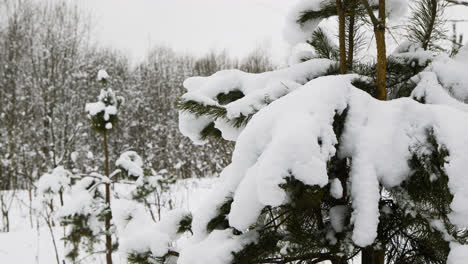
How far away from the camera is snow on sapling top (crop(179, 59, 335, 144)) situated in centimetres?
138

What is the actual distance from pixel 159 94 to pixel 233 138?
2391 cm

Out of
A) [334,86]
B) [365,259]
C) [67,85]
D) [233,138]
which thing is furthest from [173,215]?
[67,85]

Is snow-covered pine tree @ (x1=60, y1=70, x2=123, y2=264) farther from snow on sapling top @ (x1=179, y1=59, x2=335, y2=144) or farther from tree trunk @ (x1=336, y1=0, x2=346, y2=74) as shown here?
tree trunk @ (x1=336, y1=0, x2=346, y2=74)

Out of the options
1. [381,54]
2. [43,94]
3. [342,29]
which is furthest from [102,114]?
[43,94]

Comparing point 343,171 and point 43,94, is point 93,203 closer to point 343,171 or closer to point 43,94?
point 343,171

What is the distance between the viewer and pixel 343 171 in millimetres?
1175

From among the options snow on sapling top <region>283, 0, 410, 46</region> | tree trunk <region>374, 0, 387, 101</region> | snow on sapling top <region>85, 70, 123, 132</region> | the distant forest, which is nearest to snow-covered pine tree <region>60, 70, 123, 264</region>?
snow on sapling top <region>85, 70, 123, 132</region>

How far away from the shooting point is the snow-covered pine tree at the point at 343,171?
85 cm

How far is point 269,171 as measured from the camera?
828 mm

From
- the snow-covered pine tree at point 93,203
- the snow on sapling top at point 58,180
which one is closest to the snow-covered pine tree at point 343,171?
the snow-covered pine tree at point 93,203

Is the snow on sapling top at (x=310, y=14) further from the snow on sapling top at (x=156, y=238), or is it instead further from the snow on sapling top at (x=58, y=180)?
the snow on sapling top at (x=58, y=180)

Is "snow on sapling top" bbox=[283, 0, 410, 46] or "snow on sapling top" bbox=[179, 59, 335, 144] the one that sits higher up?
"snow on sapling top" bbox=[283, 0, 410, 46]

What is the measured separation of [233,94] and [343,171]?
2.52 ft

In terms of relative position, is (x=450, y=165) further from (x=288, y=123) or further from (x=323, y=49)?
(x=323, y=49)
